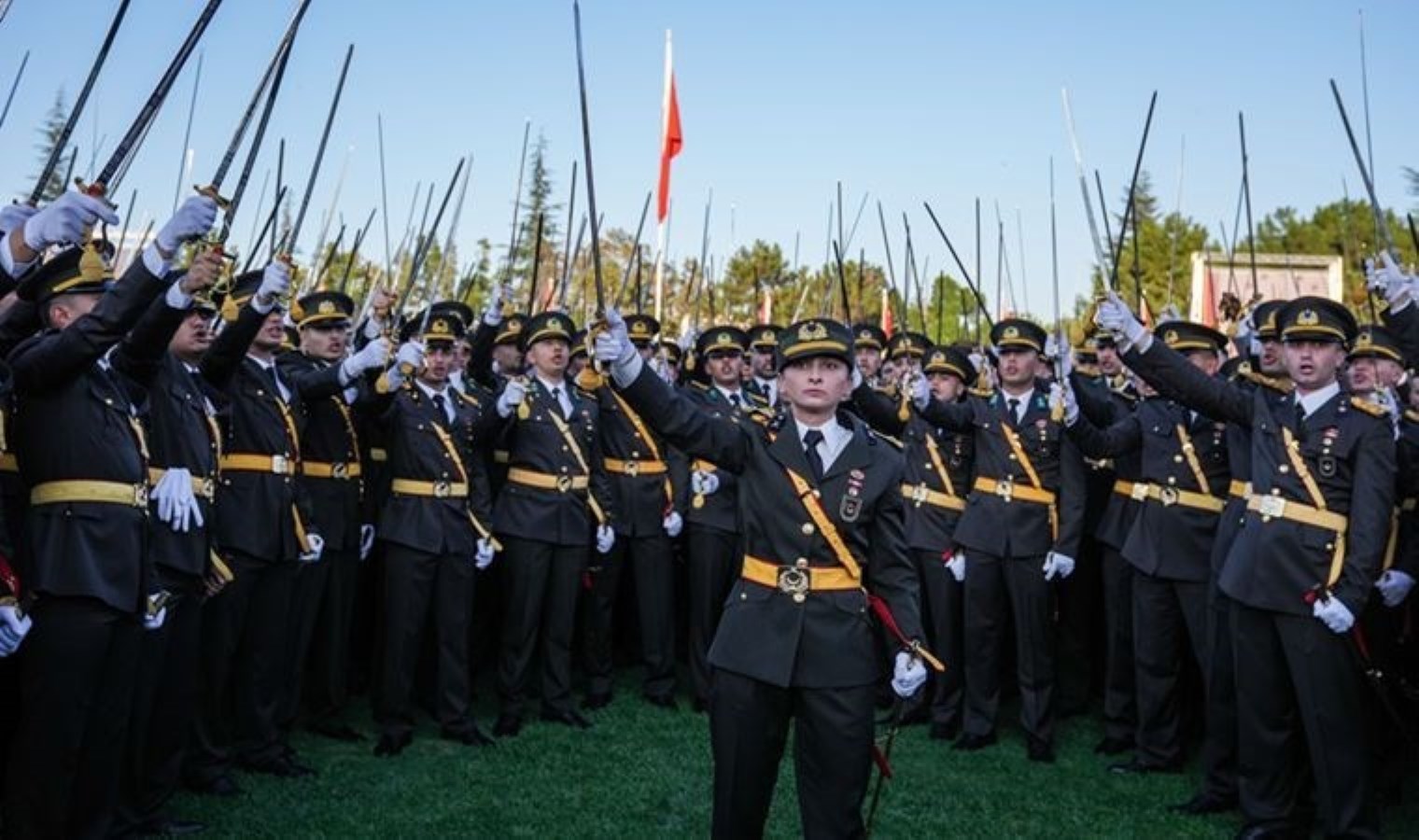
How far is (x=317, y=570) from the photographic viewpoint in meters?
7.28

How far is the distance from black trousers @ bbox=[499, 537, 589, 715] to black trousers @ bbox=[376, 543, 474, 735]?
37 centimetres

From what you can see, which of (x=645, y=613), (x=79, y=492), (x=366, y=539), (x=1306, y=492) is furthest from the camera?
(x=645, y=613)

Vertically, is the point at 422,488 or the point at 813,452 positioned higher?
the point at 813,452

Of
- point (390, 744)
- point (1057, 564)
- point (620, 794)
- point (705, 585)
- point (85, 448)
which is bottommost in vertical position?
point (620, 794)

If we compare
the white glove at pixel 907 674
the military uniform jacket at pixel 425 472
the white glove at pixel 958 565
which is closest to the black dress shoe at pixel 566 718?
the military uniform jacket at pixel 425 472

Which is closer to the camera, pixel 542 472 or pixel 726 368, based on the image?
pixel 542 472

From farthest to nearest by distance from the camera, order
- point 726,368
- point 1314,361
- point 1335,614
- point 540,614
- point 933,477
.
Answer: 1. point 726,368
2. point 933,477
3. point 540,614
4. point 1314,361
5. point 1335,614

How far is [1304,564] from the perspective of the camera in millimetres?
5820

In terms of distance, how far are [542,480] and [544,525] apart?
32cm

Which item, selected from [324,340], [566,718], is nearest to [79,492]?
[324,340]

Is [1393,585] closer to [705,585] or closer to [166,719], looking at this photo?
[705,585]

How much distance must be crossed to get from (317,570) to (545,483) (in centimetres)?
163

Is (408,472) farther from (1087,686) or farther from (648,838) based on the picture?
(1087,686)

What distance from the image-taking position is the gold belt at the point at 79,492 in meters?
4.64
